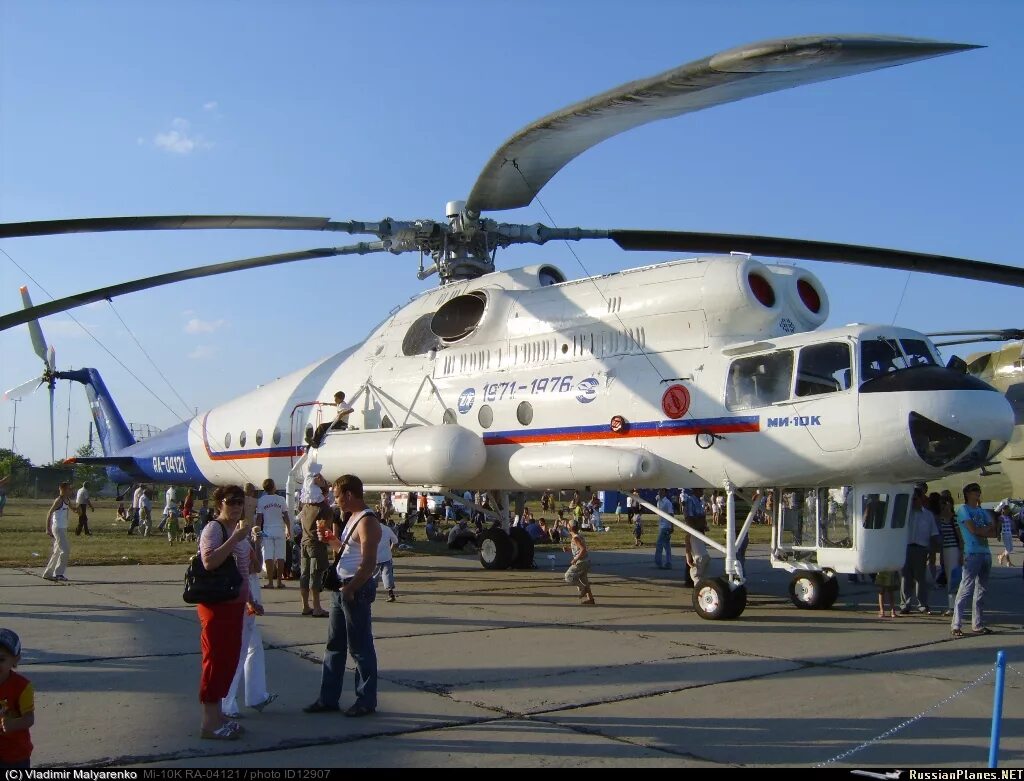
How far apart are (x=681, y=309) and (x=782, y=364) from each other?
1532mm

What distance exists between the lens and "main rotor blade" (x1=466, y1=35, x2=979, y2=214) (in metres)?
6.53

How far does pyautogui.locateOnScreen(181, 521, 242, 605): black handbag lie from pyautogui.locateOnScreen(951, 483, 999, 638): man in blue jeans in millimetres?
7300

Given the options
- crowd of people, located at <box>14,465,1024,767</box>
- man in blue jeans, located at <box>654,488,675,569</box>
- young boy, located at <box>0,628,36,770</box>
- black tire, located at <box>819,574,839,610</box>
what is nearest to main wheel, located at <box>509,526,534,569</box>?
crowd of people, located at <box>14,465,1024,767</box>

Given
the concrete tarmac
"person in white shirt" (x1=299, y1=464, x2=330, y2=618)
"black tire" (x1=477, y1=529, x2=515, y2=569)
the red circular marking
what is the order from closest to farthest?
1. the concrete tarmac
2. "person in white shirt" (x1=299, y1=464, x2=330, y2=618)
3. the red circular marking
4. "black tire" (x1=477, y1=529, x2=515, y2=569)

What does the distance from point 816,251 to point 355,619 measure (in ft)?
25.2

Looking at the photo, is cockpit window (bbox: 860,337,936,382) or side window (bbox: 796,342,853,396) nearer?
cockpit window (bbox: 860,337,936,382)

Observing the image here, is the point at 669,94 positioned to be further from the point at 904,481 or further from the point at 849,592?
the point at 849,592

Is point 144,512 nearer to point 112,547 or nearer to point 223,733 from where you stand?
point 112,547

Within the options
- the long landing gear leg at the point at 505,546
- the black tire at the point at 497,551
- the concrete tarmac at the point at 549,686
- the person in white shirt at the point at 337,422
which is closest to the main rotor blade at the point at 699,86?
the concrete tarmac at the point at 549,686

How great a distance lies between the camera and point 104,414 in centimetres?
2553

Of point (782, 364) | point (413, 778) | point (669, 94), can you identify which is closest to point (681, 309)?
point (782, 364)

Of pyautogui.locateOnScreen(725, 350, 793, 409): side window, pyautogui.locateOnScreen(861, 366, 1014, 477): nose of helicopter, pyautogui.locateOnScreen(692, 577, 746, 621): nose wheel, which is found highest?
pyautogui.locateOnScreen(725, 350, 793, 409): side window

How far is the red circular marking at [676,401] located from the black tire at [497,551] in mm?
5864

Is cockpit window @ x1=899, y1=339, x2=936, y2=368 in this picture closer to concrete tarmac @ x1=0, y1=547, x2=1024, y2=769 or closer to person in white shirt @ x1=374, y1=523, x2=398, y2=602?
concrete tarmac @ x1=0, y1=547, x2=1024, y2=769
